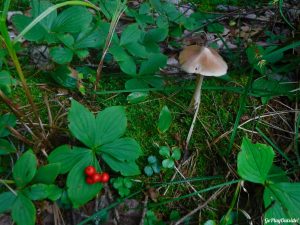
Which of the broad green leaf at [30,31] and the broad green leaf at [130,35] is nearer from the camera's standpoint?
the broad green leaf at [30,31]

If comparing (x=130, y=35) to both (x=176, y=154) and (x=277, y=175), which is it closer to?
(x=176, y=154)

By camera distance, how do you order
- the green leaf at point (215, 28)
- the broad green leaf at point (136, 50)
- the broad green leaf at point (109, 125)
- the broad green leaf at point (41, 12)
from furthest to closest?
the green leaf at point (215, 28) → the broad green leaf at point (136, 50) → the broad green leaf at point (41, 12) → the broad green leaf at point (109, 125)

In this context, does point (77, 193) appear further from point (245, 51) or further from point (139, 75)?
point (245, 51)

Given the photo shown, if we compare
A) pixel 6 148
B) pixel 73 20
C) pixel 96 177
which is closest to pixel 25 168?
pixel 6 148

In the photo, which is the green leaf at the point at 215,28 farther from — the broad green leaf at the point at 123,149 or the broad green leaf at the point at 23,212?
the broad green leaf at the point at 23,212

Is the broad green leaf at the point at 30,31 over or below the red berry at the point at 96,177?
over

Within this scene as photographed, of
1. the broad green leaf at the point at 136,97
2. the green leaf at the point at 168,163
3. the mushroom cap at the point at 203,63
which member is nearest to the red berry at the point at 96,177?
the green leaf at the point at 168,163

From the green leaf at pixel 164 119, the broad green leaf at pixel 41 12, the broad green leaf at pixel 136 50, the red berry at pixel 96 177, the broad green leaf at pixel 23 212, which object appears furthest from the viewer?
the broad green leaf at pixel 136 50
